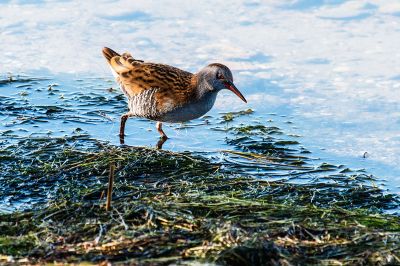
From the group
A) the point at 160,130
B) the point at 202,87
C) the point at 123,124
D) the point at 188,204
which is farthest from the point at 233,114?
the point at 188,204

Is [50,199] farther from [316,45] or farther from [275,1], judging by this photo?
[275,1]

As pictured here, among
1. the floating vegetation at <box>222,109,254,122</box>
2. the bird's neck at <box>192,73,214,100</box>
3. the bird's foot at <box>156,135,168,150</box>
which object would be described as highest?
the bird's neck at <box>192,73,214,100</box>

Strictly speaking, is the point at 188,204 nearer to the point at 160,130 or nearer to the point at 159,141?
the point at 159,141

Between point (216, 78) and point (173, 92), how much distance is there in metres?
0.50

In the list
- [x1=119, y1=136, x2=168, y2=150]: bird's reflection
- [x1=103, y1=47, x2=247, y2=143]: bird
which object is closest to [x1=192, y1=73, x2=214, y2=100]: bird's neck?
[x1=103, y1=47, x2=247, y2=143]: bird

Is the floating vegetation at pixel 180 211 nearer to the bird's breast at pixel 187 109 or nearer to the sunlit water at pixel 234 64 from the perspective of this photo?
the sunlit water at pixel 234 64

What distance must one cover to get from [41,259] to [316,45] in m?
6.81

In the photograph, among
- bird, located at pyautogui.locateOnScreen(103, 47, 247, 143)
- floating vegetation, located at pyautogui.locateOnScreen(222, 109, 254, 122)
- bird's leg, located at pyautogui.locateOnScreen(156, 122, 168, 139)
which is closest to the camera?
bird, located at pyautogui.locateOnScreen(103, 47, 247, 143)

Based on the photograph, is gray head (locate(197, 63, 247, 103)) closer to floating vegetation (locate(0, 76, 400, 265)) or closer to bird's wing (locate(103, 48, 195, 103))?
bird's wing (locate(103, 48, 195, 103))

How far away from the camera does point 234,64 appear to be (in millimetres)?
11461

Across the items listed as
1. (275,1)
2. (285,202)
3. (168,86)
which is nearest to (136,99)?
(168,86)

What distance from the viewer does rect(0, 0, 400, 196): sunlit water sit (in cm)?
978

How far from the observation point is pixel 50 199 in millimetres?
7523

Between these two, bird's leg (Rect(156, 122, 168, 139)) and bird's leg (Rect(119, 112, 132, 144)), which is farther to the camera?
bird's leg (Rect(156, 122, 168, 139))
